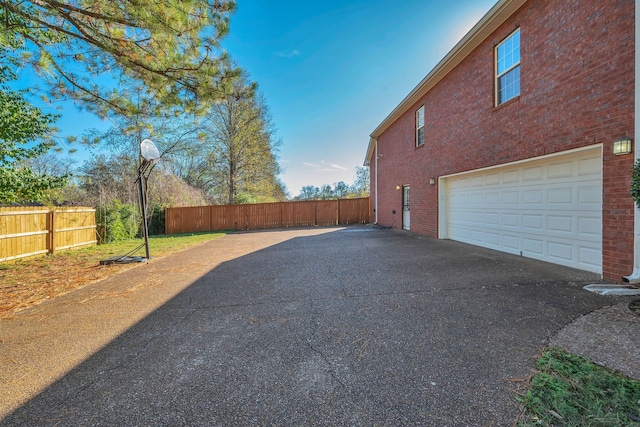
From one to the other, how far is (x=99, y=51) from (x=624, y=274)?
9540 mm

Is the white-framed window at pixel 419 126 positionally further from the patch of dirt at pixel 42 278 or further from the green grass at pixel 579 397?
the patch of dirt at pixel 42 278

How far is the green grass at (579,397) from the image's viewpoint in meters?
1.53

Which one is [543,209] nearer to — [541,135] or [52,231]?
→ [541,135]

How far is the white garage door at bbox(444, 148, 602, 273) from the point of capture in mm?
4453

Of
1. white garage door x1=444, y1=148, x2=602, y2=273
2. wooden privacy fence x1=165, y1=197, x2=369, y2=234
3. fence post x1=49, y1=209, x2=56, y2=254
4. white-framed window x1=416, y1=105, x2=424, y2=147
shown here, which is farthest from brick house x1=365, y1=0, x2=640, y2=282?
fence post x1=49, y1=209, x2=56, y2=254

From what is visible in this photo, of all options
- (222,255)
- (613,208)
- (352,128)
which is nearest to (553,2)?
(613,208)

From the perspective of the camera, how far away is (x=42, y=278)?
5.21 m

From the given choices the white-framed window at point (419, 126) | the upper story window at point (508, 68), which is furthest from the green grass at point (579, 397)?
the white-framed window at point (419, 126)

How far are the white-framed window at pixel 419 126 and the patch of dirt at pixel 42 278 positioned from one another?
33.8ft

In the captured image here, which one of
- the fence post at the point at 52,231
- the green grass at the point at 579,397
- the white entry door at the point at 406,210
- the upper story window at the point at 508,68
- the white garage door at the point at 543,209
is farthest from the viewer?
the white entry door at the point at 406,210

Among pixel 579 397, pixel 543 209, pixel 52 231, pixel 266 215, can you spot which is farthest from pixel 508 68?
pixel 266 215

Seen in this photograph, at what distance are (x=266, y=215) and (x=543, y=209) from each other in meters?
13.8

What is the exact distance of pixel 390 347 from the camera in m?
2.37

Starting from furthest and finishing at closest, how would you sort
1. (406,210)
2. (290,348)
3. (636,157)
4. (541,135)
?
(406,210), (541,135), (636,157), (290,348)
